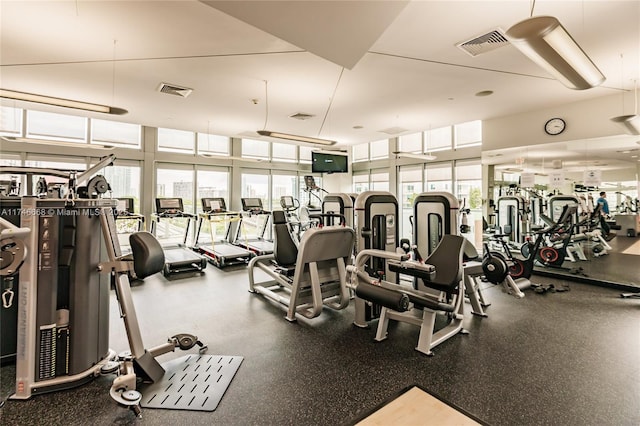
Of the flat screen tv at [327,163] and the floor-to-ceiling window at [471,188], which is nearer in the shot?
the floor-to-ceiling window at [471,188]

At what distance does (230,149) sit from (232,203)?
1.73 meters

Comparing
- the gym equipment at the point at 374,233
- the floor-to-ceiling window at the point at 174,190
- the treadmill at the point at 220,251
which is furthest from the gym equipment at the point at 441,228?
the floor-to-ceiling window at the point at 174,190

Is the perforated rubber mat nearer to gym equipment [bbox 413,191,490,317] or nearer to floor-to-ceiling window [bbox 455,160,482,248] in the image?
gym equipment [bbox 413,191,490,317]

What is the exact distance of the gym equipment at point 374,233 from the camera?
3.58 m

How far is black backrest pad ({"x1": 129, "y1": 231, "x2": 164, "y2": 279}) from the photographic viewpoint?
2213 millimetres

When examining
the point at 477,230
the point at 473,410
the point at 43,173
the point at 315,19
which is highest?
the point at 315,19

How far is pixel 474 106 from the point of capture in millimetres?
6242

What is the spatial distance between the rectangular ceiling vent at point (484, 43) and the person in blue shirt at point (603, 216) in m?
3.74

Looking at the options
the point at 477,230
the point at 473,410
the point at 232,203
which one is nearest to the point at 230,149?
the point at 232,203

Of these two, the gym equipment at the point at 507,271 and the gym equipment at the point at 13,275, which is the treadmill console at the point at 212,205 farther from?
the gym equipment at the point at 507,271

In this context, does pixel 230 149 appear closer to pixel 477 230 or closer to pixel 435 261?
pixel 477 230

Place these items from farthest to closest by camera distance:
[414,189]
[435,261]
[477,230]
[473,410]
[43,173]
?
[414,189] → [477,230] → [435,261] → [43,173] → [473,410]

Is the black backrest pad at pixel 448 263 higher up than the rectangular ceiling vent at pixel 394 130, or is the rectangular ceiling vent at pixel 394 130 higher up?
the rectangular ceiling vent at pixel 394 130

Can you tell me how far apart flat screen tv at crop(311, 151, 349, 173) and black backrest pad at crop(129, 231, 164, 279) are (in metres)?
7.03
